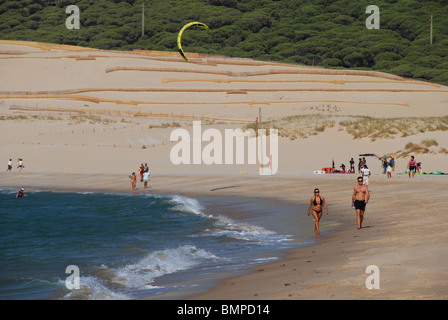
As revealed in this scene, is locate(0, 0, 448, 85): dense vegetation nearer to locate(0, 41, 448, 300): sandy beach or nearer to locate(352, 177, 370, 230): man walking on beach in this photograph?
locate(0, 41, 448, 300): sandy beach

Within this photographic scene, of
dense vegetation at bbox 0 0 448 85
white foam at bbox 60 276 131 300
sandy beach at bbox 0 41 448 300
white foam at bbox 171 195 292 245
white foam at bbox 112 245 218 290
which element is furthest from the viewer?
dense vegetation at bbox 0 0 448 85

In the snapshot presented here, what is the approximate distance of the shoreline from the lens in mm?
12148

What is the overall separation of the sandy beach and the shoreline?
0.04 metres

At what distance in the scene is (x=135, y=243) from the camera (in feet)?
71.9

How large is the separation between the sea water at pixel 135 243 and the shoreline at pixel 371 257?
41.7 inches

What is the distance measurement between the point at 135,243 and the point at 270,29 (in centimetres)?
13736

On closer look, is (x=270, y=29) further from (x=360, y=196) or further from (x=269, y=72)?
(x=360, y=196)

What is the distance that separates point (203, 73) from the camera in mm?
98188

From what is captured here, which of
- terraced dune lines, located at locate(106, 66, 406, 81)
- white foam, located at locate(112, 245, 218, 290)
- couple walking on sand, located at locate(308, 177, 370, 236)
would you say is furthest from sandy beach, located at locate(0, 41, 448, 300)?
white foam, located at locate(112, 245, 218, 290)

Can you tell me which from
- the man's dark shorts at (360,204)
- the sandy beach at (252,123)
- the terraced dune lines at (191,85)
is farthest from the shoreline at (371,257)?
the terraced dune lines at (191,85)

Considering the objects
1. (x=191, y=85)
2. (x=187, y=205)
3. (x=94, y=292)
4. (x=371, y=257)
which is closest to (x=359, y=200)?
(x=371, y=257)
